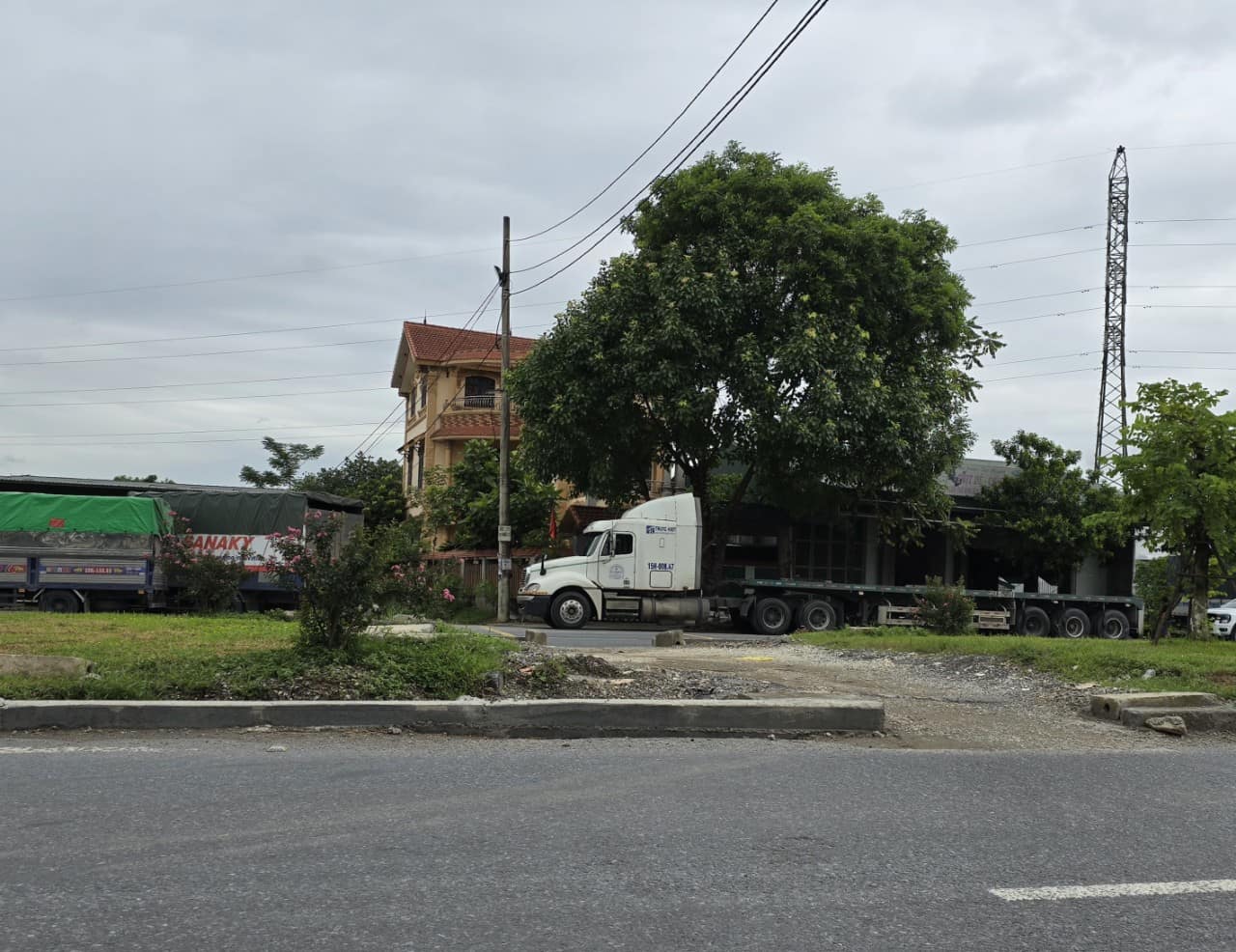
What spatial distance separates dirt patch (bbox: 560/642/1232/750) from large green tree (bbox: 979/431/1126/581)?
17.4m

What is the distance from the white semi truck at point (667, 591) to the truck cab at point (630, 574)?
0.07 feet

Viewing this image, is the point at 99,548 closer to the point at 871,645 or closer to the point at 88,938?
the point at 871,645

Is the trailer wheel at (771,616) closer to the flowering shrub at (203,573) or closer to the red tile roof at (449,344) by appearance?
the flowering shrub at (203,573)

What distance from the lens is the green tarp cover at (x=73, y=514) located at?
21609mm

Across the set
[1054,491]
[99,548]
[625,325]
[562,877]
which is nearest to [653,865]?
[562,877]

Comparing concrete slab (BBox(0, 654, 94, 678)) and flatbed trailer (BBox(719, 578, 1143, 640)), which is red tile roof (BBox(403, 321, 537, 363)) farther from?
concrete slab (BBox(0, 654, 94, 678))

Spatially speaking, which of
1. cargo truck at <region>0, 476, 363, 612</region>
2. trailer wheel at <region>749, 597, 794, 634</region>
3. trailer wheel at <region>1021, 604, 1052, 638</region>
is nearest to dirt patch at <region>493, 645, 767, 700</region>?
cargo truck at <region>0, 476, 363, 612</region>

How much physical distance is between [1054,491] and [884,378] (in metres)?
8.08

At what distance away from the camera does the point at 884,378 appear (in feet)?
85.7

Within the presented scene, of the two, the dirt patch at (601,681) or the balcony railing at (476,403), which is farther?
the balcony railing at (476,403)

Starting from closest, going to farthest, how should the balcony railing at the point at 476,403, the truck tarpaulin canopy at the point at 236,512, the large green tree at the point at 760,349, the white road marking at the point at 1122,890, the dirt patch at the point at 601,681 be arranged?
the white road marking at the point at 1122,890, the dirt patch at the point at 601,681, the truck tarpaulin canopy at the point at 236,512, the large green tree at the point at 760,349, the balcony railing at the point at 476,403

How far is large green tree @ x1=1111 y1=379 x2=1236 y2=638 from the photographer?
1416 centimetres

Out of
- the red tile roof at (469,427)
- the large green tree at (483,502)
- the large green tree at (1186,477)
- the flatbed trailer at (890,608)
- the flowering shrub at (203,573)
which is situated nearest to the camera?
the large green tree at (1186,477)

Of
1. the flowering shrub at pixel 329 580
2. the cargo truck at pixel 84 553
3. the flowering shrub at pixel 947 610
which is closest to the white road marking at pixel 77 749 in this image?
the flowering shrub at pixel 329 580
